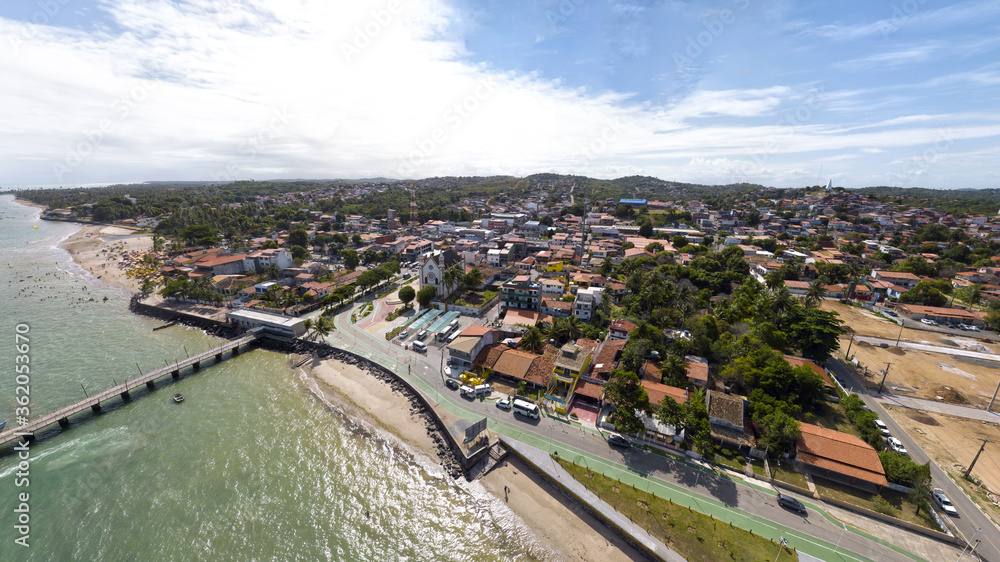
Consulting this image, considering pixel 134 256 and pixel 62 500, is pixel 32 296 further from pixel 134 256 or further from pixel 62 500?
pixel 62 500

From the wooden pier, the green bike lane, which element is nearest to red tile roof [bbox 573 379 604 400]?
A: the green bike lane

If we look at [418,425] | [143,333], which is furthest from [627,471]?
[143,333]

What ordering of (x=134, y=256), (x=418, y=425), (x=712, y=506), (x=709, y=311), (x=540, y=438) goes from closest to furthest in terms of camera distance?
1. (x=712, y=506)
2. (x=540, y=438)
3. (x=418, y=425)
4. (x=709, y=311)
5. (x=134, y=256)

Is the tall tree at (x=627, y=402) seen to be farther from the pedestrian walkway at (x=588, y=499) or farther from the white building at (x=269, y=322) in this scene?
the white building at (x=269, y=322)

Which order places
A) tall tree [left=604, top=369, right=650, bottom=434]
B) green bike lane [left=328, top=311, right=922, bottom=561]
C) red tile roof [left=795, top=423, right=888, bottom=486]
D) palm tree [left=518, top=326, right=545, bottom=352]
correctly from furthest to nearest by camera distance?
palm tree [left=518, top=326, right=545, bottom=352], tall tree [left=604, top=369, right=650, bottom=434], red tile roof [left=795, top=423, right=888, bottom=486], green bike lane [left=328, top=311, right=922, bottom=561]

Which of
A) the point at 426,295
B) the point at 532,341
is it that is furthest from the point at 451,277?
the point at 532,341

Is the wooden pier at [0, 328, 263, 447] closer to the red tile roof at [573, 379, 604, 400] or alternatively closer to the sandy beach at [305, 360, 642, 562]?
the sandy beach at [305, 360, 642, 562]

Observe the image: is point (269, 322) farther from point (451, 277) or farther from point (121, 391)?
point (451, 277)
